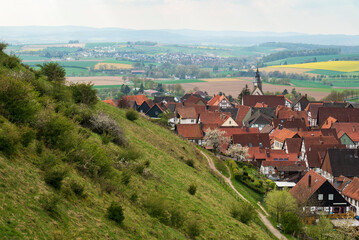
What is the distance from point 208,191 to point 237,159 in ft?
103

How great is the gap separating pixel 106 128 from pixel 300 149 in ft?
141

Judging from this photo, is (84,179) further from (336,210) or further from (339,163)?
(339,163)

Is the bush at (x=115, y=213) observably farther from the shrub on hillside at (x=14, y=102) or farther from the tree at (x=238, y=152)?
the tree at (x=238, y=152)

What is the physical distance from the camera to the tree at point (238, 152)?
6059 centimetres

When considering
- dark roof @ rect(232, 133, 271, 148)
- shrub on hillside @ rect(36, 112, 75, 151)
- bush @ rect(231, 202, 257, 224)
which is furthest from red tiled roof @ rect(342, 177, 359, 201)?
shrub on hillside @ rect(36, 112, 75, 151)

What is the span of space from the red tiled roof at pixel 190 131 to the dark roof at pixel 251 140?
7.23 meters

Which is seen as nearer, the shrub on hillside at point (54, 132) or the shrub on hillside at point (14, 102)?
the shrub on hillside at point (14, 102)

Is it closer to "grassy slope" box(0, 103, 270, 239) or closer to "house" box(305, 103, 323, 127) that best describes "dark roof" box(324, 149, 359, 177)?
"grassy slope" box(0, 103, 270, 239)

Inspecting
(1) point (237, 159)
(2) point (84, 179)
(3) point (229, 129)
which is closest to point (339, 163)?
(1) point (237, 159)

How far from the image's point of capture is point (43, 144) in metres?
18.6

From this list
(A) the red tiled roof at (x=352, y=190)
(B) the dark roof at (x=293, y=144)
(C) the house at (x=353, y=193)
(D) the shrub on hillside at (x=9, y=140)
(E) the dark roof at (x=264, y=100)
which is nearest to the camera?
(D) the shrub on hillside at (x=9, y=140)

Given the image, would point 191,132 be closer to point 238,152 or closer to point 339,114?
point 238,152

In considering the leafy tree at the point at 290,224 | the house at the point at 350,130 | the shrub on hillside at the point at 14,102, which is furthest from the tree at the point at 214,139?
the shrub on hillside at the point at 14,102

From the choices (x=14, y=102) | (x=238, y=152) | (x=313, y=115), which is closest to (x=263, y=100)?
Result: (x=313, y=115)
